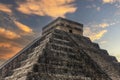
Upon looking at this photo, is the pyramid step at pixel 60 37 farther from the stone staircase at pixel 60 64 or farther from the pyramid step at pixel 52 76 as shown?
the pyramid step at pixel 52 76

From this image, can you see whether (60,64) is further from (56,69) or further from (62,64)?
(56,69)

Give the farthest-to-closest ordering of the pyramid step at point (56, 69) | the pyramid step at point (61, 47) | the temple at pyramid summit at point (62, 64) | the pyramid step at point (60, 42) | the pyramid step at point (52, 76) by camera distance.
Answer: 1. the pyramid step at point (60, 42)
2. the pyramid step at point (61, 47)
3. the temple at pyramid summit at point (62, 64)
4. the pyramid step at point (56, 69)
5. the pyramid step at point (52, 76)

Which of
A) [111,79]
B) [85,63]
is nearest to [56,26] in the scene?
[85,63]

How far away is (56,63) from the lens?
1655 cm

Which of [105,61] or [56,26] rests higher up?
Answer: [56,26]

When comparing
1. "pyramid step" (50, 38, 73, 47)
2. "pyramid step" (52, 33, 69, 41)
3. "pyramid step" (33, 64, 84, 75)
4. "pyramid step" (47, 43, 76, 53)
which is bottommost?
"pyramid step" (33, 64, 84, 75)

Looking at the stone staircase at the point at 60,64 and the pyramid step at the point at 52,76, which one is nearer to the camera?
the pyramid step at the point at 52,76

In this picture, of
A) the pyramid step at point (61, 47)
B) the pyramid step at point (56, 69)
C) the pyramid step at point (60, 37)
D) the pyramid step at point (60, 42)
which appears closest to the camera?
the pyramid step at point (56, 69)

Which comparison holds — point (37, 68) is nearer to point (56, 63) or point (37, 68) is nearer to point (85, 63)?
point (56, 63)

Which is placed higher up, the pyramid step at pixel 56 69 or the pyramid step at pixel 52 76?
the pyramid step at pixel 56 69

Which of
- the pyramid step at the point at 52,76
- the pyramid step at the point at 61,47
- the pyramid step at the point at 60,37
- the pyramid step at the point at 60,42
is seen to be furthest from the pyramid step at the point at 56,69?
the pyramid step at the point at 60,37

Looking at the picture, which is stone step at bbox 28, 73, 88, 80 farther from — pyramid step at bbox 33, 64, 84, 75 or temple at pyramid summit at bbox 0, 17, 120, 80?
pyramid step at bbox 33, 64, 84, 75

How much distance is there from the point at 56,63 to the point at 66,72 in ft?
3.22

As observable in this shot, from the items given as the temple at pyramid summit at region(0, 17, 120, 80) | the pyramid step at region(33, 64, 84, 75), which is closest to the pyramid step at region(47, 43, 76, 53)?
the temple at pyramid summit at region(0, 17, 120, 80)
